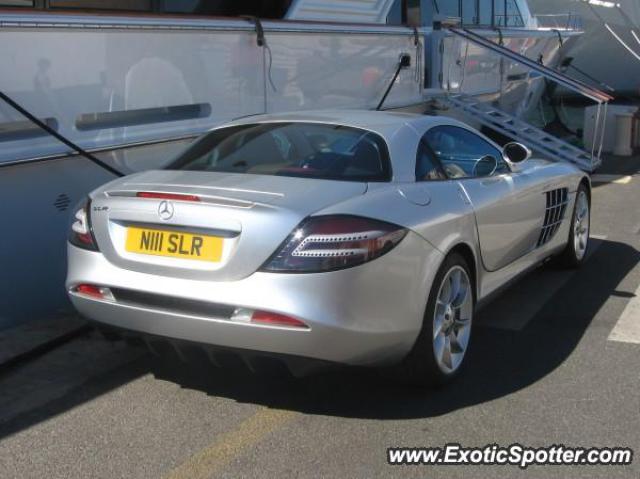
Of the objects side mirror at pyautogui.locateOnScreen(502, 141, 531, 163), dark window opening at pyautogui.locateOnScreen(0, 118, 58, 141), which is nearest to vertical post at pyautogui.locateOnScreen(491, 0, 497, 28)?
side mirror at pyautogui.locateOnScreen(502, 141, 531, 163)

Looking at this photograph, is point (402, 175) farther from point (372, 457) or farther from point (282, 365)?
point (372, 457)

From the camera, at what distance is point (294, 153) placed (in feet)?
15.2

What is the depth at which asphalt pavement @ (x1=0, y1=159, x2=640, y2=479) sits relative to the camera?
3617mm

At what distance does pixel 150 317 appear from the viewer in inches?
156

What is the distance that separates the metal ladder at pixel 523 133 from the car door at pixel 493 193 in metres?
5.80

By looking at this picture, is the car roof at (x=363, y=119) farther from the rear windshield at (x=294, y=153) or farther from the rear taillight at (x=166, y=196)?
the rear taillight at (x=166, y=196)

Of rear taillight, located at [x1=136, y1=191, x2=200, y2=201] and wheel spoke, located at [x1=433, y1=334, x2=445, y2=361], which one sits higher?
rear taillight, located at [x1=136, y1=191, x2=200, y2=201]

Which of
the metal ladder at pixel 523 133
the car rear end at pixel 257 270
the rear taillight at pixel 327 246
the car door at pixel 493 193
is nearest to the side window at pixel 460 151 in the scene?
the car door at pixel 493 193

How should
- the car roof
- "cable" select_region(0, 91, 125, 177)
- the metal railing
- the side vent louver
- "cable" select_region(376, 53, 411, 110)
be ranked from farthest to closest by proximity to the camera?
the metal railing < "cable" select_region(376, 53, 411, 110) < the side vent louver < "cable" select_region(0, 91, 125, 177) < the car roof

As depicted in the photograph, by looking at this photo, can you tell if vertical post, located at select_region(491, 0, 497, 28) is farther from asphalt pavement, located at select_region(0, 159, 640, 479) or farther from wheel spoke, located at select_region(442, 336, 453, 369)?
wheel spoke, located at select_region(442, 336, 453, 369)

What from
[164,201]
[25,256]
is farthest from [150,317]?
[25,256]

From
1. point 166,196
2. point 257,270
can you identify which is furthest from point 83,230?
point 257,270

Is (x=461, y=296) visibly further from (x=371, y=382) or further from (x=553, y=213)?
(x=553, y=213)

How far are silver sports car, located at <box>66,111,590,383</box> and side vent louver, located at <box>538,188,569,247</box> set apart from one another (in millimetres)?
1067
